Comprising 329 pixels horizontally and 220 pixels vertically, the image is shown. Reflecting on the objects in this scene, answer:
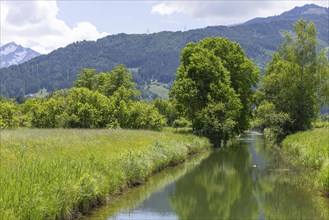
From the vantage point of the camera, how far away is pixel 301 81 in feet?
161

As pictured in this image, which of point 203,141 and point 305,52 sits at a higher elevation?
point 305,52

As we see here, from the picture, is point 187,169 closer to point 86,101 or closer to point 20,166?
point 20,166

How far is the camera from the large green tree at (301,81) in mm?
49250

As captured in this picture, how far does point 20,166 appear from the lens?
1600cm

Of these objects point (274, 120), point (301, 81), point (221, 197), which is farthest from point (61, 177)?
point (301, 81)

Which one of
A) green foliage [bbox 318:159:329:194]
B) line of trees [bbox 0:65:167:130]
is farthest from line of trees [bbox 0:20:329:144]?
green foliage [bbox 318:159:329:194]

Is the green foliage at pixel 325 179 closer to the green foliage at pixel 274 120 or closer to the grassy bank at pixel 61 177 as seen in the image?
the grassy bank at pixel 61 177

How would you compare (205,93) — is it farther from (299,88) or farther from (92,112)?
(92,112)

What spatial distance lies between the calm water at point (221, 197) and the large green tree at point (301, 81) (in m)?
19.9

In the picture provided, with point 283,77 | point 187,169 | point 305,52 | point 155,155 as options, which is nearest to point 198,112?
point 283,77

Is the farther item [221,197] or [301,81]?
[301,81]

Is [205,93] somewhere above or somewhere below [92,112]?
above

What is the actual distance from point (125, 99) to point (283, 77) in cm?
3440

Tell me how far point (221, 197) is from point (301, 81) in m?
31.8
